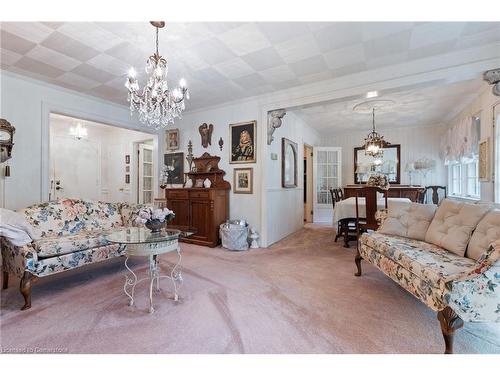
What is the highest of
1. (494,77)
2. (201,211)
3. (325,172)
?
(494,77)

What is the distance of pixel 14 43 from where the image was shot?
2.66 meters

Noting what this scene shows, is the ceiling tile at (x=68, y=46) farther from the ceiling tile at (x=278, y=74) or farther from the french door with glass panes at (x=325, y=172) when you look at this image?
the french door with glass panes at (x=325, y=172)

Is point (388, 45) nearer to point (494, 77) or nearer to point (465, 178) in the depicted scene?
point (494, 77)

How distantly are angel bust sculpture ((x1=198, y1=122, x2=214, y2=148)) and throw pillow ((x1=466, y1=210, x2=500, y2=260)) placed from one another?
4073 millimetres

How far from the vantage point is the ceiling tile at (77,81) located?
3.45 m

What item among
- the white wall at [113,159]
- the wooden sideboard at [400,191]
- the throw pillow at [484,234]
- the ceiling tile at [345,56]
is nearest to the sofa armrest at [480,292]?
the throw pillow at [484,234]

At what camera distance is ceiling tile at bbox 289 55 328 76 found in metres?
3.01

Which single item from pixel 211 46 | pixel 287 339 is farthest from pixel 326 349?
pixel 211 46

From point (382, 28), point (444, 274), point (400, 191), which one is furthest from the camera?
point (400, 191)

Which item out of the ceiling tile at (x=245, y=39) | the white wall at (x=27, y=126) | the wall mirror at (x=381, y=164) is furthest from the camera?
the wall mirror at (x=381, y=164)

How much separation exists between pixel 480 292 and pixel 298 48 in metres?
2.64

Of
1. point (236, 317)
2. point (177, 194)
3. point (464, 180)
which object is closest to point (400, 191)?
point (464, 180)

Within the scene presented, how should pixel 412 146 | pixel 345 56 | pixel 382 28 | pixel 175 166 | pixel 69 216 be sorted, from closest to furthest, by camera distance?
pixel 382 28
pixel 345 56
pixel 69 216
pixel 175 166
pixel 412 146

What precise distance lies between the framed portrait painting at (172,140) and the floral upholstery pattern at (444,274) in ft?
13.7
